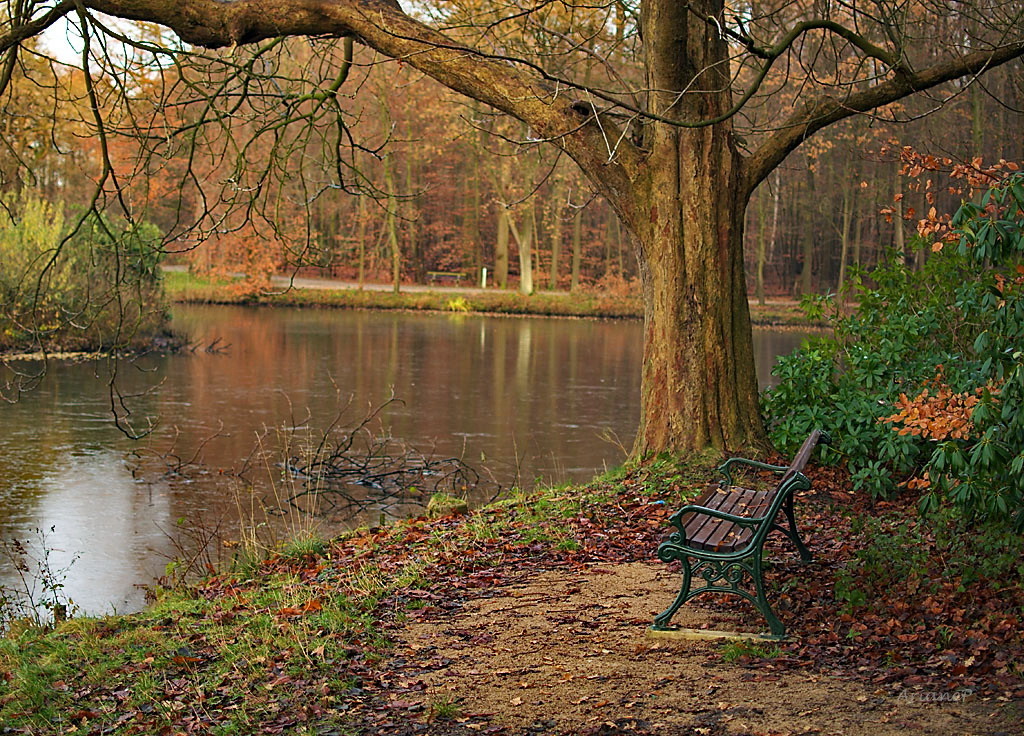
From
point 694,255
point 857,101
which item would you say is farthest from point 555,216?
point 857,101

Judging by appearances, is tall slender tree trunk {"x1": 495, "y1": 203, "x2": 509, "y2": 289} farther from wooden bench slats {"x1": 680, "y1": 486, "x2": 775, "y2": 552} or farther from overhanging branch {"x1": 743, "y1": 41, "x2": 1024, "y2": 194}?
wooden bench slats {"x1": 680, "y1": 486, "x2": 775, "y2": 552}

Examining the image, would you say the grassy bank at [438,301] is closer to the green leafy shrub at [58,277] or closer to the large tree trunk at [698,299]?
the green leafy shrub at [58,277]

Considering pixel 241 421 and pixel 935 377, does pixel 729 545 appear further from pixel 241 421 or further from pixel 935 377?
pixel 241 421

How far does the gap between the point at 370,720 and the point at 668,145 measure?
19.5ft

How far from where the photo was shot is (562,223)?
46.3m

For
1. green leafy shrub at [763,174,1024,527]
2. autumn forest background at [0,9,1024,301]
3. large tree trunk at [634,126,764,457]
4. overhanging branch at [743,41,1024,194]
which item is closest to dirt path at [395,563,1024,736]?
green leafy shrub at [763,174,1024,527]

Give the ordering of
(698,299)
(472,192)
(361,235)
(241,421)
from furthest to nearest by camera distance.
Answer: (472,192) < (361,235) < (241,421) < (698,299)

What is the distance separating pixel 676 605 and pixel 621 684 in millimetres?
699

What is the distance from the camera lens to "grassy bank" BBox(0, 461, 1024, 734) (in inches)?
173

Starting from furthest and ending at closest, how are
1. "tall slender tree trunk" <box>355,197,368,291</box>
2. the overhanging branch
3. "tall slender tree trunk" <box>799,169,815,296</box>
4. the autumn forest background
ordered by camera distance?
"tall slender tree trunk" <box>799,169,815,296</box> → "tall slender tree trunk" <box>355,197,368,291</box> → the autumn forest background → the overhanging branch

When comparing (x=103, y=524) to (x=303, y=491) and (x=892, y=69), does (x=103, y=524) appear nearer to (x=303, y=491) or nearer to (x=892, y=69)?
(x=303, y=491)

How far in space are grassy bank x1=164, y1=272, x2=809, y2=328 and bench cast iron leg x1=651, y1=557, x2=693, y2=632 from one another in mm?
31427

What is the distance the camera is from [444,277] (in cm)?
4659

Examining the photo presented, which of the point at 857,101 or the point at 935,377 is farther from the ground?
the point at 857,101
